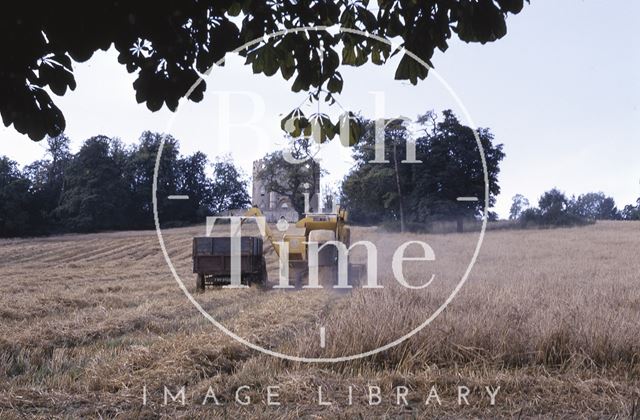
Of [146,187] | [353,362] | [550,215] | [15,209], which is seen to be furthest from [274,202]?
[550,215]

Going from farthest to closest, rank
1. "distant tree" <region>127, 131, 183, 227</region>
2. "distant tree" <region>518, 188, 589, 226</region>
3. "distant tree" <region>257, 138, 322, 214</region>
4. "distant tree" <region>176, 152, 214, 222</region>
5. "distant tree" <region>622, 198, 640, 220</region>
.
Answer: "distant tree" <region>622, 198, 640, 220</region> < "distant tree" <region>518, 188, 589, 226</region> < "distant tree" <region>127, 131, 183, 227</region> < "distant tree" <region>176, 152, 214, 222</region> < "distant tree" <region>257, 138, 322, 214</region>

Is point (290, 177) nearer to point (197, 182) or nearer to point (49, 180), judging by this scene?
point (197, 182)

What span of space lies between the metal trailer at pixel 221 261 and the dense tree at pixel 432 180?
82.5ft

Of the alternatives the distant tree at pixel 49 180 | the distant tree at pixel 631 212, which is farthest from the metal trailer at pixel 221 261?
the distant tree at pixel 631 212

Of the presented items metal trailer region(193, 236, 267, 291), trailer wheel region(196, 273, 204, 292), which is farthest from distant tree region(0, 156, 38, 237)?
trailer wheel region(196, 273, 204, 292)

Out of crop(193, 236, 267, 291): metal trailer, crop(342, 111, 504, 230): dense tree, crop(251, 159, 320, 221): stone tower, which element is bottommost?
crop(193, 236, 267, 291): metal trailer

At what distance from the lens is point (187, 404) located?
533cm

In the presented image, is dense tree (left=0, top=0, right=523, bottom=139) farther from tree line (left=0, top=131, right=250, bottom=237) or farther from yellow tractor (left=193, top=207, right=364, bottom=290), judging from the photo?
tree line (left=0, top=131, right=250, bottom=237)

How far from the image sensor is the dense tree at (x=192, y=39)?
3297 mm

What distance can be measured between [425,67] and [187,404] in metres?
3.18

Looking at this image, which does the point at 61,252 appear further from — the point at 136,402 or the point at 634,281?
the point at 136,402

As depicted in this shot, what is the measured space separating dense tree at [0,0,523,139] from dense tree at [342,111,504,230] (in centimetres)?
3636

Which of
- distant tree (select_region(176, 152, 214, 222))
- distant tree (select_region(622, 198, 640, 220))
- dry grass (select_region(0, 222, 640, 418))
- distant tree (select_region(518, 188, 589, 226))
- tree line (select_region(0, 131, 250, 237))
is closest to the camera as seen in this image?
dry grass (select_region(0, 222, 640, 418))

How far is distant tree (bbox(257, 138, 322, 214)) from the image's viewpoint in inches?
626
